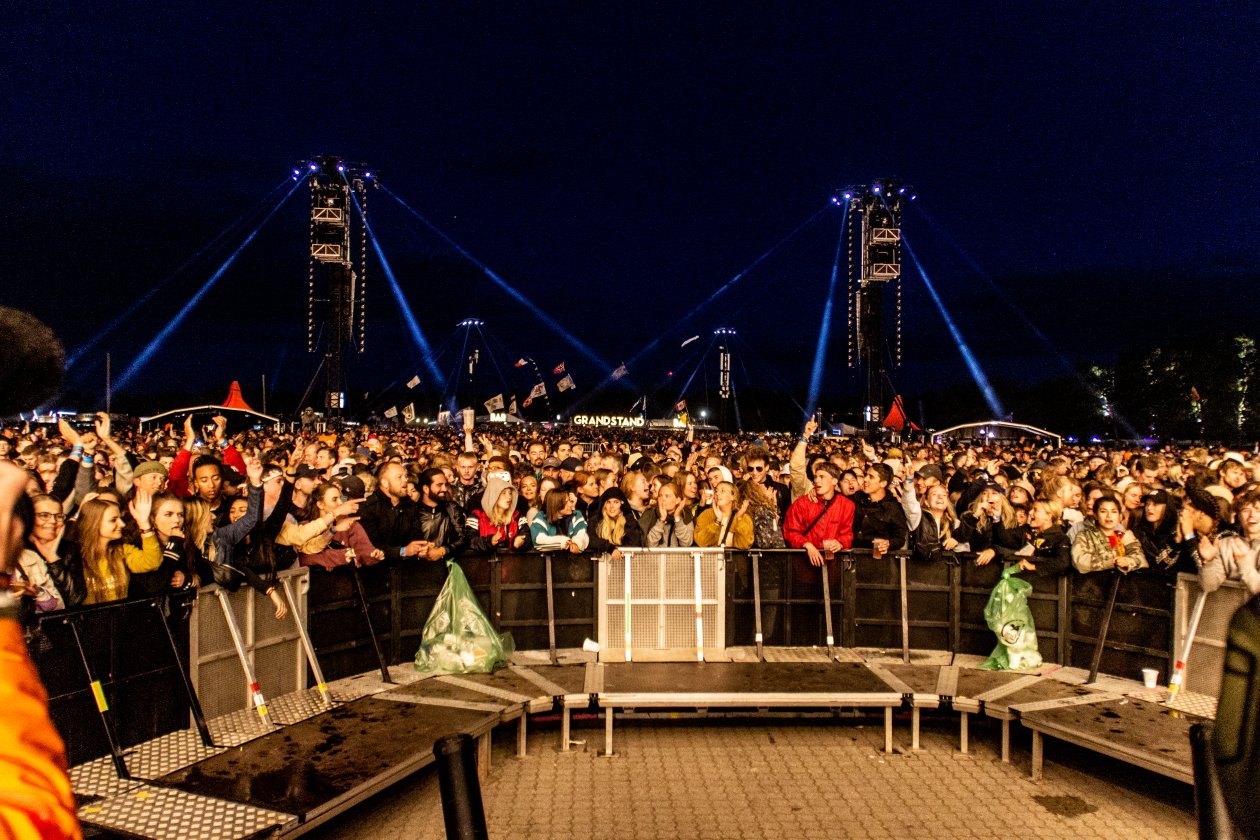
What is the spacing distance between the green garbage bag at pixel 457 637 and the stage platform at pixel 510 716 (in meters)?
0.16

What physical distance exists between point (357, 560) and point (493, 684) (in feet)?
5.48

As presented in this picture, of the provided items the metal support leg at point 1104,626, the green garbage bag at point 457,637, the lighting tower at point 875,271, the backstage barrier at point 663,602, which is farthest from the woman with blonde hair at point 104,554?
the lighting tower at point 875,271

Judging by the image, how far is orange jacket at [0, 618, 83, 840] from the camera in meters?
0.83

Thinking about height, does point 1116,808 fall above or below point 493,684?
below

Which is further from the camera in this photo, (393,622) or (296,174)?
(296,174)

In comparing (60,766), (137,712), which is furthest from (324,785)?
(60,766)

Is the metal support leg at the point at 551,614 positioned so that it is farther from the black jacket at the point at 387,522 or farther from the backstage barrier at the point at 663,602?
the black jacket at the point at 387,522

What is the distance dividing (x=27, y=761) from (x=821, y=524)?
8538 millimetres

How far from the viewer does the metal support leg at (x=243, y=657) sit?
649cm

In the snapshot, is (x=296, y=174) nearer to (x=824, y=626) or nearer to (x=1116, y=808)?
(x=824, y=626)

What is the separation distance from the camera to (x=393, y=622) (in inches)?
327

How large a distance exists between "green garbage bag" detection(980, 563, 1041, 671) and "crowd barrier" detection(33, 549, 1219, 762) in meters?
0.29

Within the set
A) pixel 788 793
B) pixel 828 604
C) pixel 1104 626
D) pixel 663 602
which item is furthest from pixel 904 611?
pixel 788 793

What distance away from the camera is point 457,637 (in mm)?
8109
